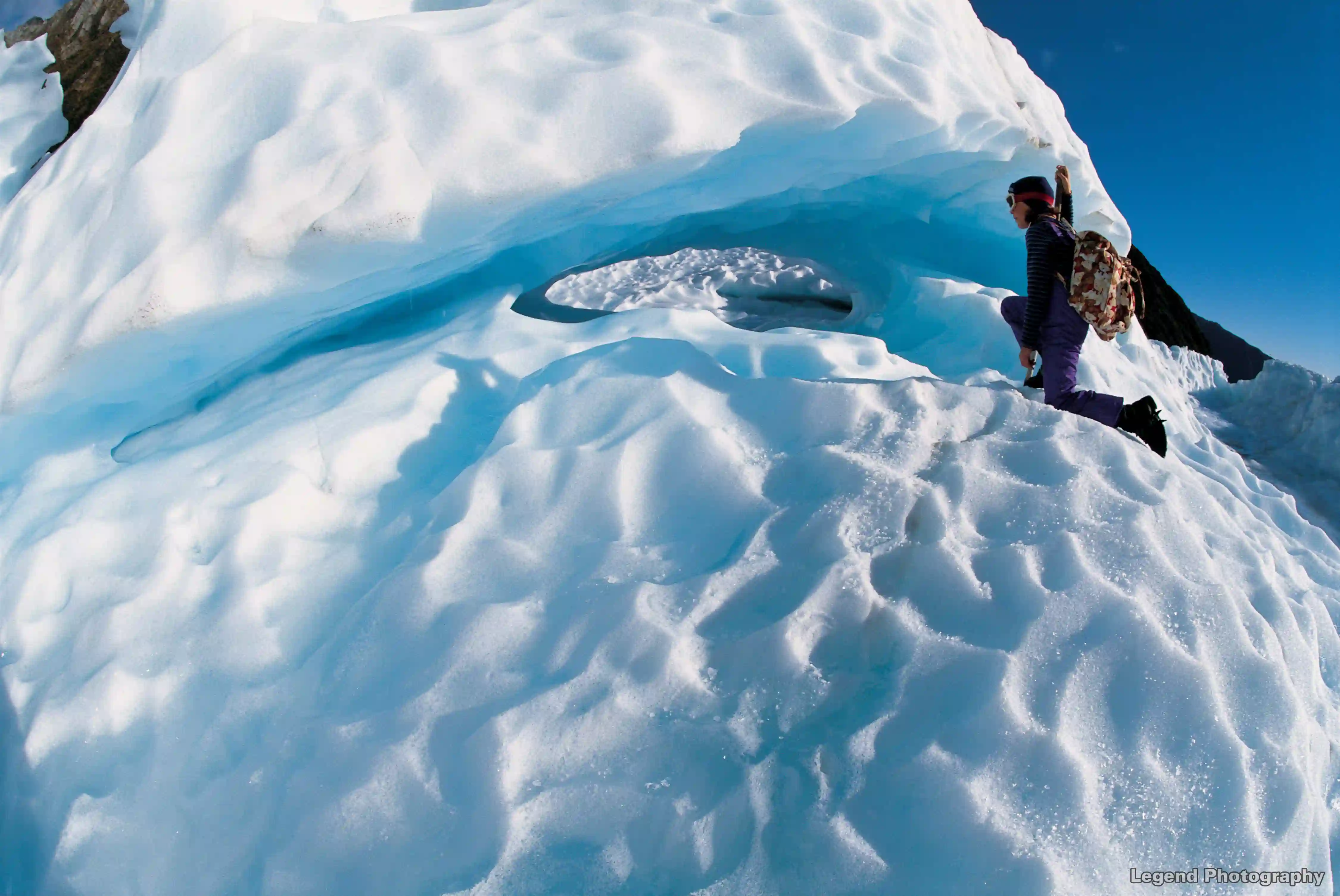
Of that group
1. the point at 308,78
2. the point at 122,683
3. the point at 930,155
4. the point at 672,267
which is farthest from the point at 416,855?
the point at 672,267

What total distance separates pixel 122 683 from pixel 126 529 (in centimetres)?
58

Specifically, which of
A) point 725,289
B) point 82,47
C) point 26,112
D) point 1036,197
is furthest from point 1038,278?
point 82,47

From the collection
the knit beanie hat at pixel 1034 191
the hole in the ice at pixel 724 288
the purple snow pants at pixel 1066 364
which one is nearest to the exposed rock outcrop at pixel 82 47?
the hole in the ice at pixel 724 288

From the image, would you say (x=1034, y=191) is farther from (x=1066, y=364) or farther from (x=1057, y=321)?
(x=1066, y=364)

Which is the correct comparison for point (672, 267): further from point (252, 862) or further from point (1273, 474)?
point (252, 862)

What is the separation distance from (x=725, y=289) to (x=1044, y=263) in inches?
173

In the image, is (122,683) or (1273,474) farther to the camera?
(1273,474)

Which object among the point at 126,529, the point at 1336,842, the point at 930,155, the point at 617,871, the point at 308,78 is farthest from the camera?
the point at 930,155

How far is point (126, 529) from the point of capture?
7.38ft

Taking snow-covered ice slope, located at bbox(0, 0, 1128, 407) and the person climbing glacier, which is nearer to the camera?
snow-covered ice slope, located at bbox(0, 0, 1128, 407)

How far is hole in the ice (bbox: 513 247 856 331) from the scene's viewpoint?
6297 mm

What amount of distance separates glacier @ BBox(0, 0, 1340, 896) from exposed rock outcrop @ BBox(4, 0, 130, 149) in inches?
58.5

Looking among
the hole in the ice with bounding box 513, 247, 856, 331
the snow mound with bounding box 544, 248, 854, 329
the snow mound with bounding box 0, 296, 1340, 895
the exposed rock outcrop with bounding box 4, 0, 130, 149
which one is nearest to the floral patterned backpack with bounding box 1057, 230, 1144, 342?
the snow mound with bounding box 0, 296, 1340, 895

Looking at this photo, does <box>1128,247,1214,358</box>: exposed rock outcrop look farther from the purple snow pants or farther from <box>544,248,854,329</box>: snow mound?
Answer: the purple snow pants
